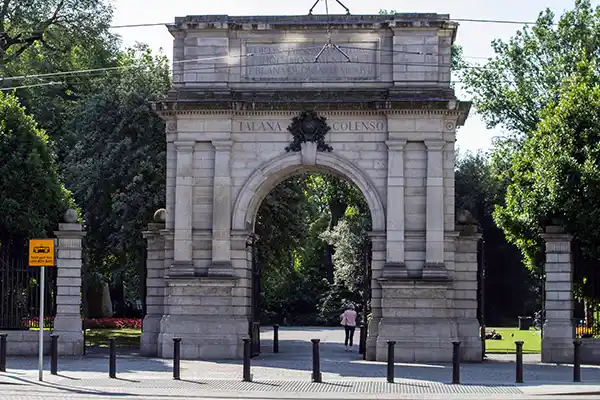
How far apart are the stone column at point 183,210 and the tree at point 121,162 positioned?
9.43 m

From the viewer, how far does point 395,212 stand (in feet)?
92.6

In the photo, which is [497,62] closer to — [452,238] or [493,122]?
[493,122]

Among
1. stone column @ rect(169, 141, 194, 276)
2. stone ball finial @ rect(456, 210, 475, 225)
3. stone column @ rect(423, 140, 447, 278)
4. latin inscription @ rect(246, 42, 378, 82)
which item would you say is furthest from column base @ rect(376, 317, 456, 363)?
latin inscription @ rect(246, 42, 378, 82)

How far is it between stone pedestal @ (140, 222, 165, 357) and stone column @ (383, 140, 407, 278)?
5.95 metres

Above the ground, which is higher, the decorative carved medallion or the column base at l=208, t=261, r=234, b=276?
the decorative carved medallion

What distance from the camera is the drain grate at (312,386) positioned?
20938 millimetres

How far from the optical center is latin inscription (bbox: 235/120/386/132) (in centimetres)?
2859

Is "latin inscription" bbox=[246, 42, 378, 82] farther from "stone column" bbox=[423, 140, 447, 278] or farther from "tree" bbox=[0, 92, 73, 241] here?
"tree" bbox=[0, 92, 73, 241]

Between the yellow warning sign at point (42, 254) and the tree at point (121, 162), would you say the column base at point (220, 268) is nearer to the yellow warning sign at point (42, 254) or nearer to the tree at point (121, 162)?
the yellow warning sign at point (42, 254)

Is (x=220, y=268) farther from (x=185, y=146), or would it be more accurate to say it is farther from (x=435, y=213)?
(x=435, y=213)

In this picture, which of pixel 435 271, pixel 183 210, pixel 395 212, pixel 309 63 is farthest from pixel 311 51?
pixel 435 271

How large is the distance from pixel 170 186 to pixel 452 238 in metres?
7.17

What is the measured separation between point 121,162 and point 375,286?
13759mm

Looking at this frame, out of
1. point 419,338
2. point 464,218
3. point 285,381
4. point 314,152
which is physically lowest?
point 285,381
